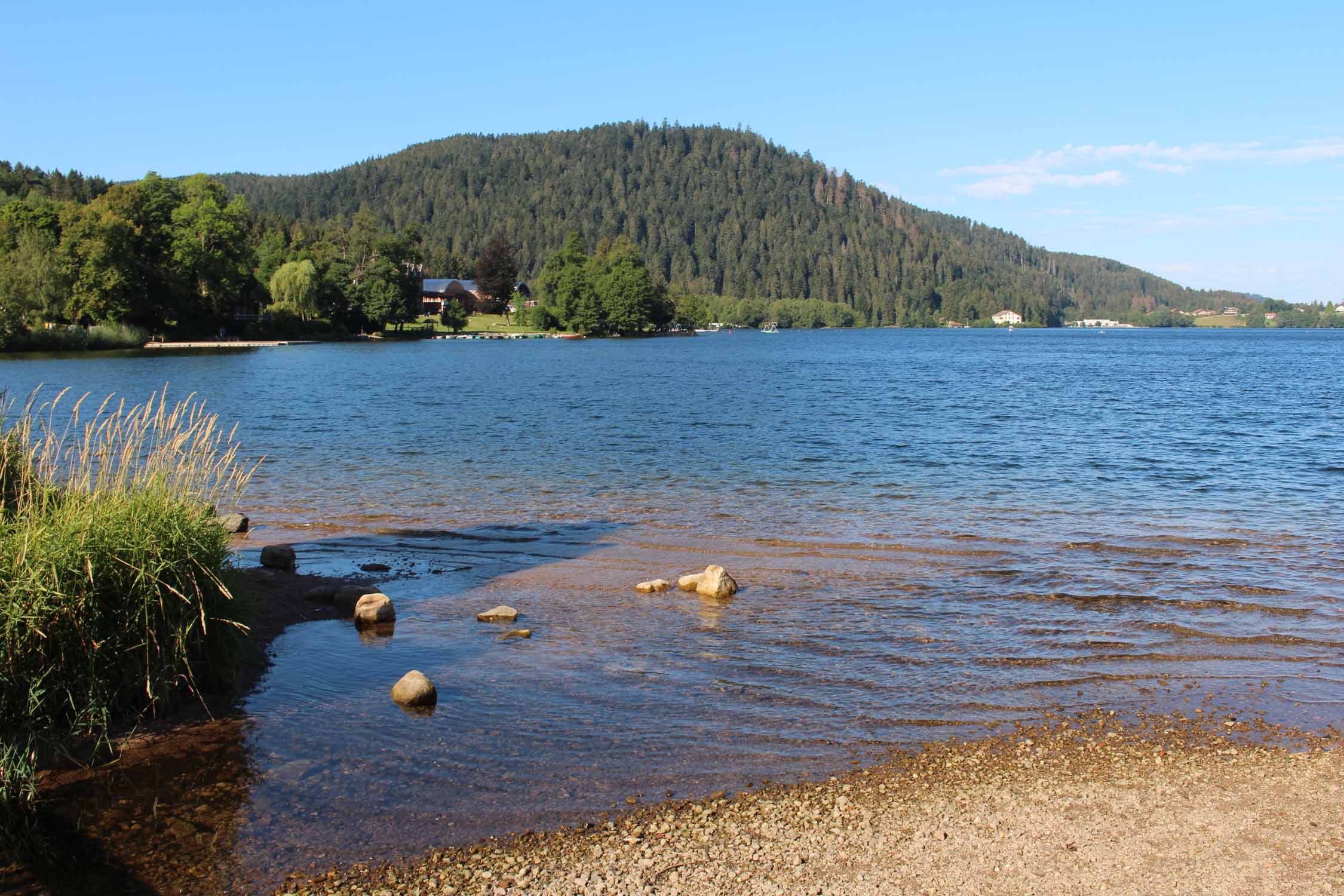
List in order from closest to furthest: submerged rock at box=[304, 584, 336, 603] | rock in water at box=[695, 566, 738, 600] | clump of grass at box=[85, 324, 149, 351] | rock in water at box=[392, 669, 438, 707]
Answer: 1. rock in water at box=[392, 669, 438, 707]
2. submerged rock at box=[304, 584, 336, 603]
3. rock in water at box=[695, 566, 738, 600]
4. clump of grass at box=[85, 324, 149, 351]

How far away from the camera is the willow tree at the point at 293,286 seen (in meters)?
129

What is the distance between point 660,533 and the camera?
65.2 feet

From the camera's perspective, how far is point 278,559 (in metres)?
15.6

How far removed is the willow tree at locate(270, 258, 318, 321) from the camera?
12875cm

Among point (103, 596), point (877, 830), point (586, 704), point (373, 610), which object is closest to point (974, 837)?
point (877, 830)

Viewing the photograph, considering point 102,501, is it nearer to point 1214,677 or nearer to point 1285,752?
point 1285,752

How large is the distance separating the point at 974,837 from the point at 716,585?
7494mm

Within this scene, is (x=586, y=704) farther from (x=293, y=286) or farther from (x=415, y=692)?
(x=293, y=286)

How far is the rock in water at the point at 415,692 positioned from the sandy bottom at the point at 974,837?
3.10 meters

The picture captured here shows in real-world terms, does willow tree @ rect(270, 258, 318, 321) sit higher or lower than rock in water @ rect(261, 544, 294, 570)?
higher

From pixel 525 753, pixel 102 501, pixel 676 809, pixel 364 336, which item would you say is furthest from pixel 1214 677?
pixel 364 336

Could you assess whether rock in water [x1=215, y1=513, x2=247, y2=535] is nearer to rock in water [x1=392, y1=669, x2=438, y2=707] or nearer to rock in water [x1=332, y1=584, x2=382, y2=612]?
rock in water [x1=332, y1=584, x2=382, y2=612]

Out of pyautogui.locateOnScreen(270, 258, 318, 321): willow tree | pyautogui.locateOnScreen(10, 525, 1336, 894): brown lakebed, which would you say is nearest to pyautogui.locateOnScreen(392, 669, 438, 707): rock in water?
pyautogui.locateOnScreen(10, 525, 1336, 894): brown lakebed

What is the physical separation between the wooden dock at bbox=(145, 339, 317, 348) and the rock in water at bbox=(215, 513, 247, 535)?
318 ft
